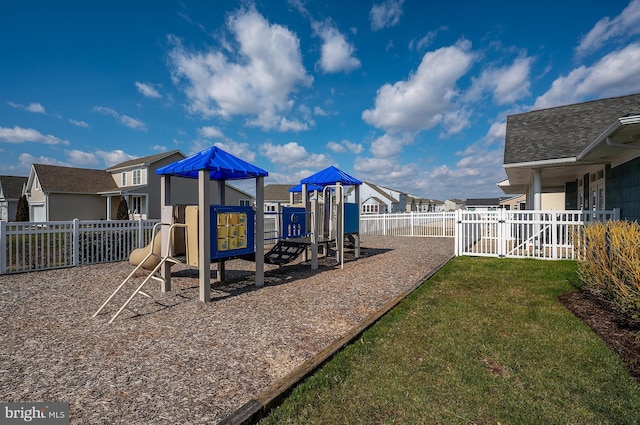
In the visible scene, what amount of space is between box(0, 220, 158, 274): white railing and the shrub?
38.9 feet

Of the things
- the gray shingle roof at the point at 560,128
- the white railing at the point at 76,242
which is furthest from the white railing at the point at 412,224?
the white railing at the point at 76,242

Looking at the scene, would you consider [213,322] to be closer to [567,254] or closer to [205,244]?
[205,244]

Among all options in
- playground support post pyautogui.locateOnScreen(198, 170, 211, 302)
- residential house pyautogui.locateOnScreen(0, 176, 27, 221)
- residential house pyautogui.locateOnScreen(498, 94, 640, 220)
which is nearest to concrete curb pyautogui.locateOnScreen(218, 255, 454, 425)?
playground support post pyautogui.locateOnScreen(198, 170, 211, 302)

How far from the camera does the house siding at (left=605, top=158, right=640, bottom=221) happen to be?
306 inches

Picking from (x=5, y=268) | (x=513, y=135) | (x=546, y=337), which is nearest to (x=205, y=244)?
(x=546, y=337)

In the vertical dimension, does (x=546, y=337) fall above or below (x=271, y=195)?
below

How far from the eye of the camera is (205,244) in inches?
235

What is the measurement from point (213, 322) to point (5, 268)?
7095mm

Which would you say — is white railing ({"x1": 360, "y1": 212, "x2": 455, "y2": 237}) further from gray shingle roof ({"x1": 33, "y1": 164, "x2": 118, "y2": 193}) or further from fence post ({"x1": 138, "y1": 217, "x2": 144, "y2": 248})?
gray shingle roof ({"x1": 33, "y1": 164, "x2": 118, "y2": 193})

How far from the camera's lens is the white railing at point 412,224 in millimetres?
19406

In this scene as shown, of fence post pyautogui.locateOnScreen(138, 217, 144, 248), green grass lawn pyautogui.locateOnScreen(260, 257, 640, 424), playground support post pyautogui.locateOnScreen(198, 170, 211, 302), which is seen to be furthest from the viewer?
A: fence post pyautogui.locateOnScreen(138, 217, 144, 248)

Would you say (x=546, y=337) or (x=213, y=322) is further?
(x=213, y=322)

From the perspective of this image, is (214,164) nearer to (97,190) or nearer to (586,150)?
(586,150)

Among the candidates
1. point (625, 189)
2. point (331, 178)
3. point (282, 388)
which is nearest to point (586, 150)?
point (625, 189)
